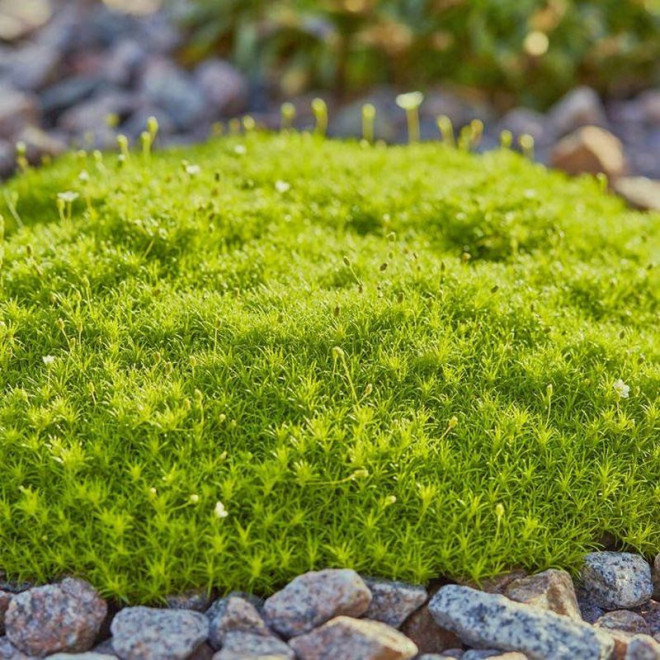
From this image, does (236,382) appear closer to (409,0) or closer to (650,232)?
(650,232)

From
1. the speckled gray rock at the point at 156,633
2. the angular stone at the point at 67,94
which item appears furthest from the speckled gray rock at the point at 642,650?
the angular stone at the point at 67,94

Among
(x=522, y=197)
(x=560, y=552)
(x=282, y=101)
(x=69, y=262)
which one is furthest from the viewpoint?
(x=282, y=101)

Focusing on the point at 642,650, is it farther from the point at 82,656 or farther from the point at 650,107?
the point at 650,107

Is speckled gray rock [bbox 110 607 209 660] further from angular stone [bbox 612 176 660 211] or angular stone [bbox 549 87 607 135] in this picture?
angular stone [bbox 549 87 607 135]

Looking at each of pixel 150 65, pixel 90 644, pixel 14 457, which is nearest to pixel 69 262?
pixel 14 457

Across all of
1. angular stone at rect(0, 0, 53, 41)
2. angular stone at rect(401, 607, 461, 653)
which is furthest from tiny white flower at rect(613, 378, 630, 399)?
angular stone at rect(0, 0, 53, 41)
